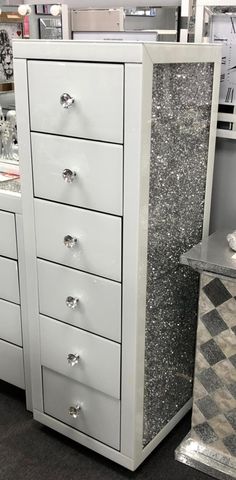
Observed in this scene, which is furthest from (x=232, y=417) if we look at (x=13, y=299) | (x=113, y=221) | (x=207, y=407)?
(x=13, y=299)

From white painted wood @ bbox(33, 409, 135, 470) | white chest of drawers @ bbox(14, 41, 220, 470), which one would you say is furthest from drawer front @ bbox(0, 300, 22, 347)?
white painted wood @ bbox(33, 409, 135, 470)

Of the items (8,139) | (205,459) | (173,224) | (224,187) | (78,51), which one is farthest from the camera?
(8,139)

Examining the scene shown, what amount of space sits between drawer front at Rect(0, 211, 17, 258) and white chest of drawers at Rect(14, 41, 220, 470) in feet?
0.37

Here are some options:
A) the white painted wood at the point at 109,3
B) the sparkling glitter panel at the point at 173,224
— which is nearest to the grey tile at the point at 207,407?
the sparkling glitter panel at the point at 173,224

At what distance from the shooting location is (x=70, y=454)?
1626 millimetres

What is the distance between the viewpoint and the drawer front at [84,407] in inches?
59.0

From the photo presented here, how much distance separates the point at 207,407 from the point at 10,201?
0.84 m

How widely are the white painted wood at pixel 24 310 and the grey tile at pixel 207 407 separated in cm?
57

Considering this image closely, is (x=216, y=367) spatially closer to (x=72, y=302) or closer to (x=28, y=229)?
(x=72, y=302)

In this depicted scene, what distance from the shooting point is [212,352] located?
4.74 feet

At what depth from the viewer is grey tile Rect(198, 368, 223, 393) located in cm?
146

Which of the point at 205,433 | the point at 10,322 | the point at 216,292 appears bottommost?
the point at 205,433

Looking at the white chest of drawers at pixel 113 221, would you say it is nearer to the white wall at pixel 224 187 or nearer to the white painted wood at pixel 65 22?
the white wall at pixel 224 187

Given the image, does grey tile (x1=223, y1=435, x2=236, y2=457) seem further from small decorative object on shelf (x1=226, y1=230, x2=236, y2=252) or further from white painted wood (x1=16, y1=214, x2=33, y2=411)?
white painted wood (x1=16, y1=214, x2=33, y2=411)
